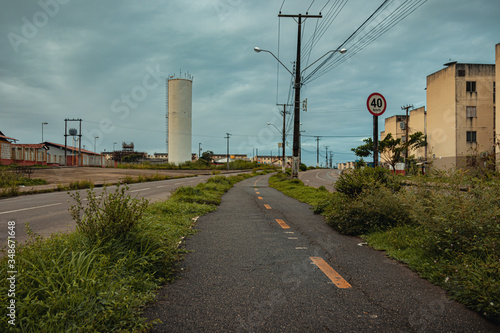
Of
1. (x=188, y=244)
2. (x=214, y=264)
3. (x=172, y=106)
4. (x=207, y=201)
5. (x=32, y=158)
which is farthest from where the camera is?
(x=172, y=106)

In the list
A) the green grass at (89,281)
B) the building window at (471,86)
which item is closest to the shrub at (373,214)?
the green grass at (89,281)

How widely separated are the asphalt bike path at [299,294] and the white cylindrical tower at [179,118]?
6391 cm

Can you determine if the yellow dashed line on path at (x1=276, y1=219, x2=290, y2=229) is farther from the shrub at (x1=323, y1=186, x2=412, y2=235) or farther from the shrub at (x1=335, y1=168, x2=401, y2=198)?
the shrub at (x1=335, y1=168, x2=401, y2=198)

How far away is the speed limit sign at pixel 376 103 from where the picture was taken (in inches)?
343

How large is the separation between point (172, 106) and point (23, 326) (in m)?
68.5

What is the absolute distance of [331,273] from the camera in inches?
162

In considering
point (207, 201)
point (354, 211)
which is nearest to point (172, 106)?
point (207, 201)

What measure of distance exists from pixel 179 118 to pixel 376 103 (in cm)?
6175

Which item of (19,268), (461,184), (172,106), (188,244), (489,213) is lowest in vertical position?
(188,244)

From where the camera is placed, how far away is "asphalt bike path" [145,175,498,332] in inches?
109

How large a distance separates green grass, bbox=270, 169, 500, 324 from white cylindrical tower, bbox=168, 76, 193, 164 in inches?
2497

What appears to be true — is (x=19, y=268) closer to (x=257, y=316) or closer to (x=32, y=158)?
(x=257, y=316)

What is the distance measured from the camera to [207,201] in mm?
11883

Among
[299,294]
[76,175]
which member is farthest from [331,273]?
[76,175]
